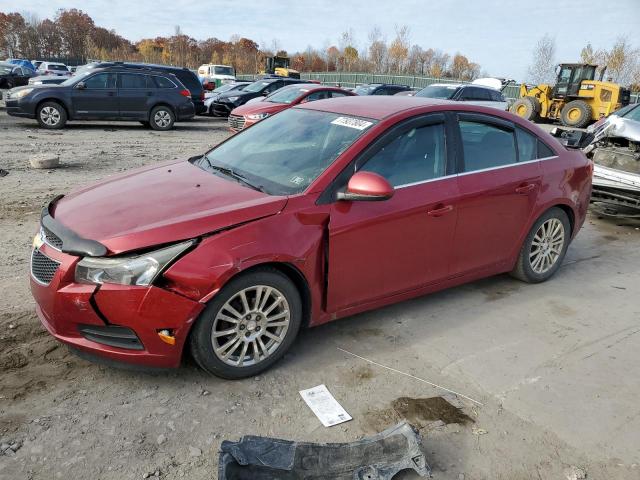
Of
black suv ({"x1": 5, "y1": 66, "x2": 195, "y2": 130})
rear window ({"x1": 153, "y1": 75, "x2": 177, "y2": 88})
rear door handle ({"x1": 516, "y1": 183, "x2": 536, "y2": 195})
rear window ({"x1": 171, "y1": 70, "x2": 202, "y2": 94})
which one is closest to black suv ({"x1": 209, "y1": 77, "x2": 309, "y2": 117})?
rear window ({"x1": 171, "y1": 70, "x2": 202, "y2": 94})

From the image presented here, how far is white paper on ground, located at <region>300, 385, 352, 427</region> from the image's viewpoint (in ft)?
9.68

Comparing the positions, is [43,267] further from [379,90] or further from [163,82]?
[379,90]

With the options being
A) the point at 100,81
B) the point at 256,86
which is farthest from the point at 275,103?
the point at 256,86

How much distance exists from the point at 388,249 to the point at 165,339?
5.21ft

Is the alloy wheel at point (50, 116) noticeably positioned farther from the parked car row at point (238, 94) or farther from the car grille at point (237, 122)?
the car grille at point (237, 122)

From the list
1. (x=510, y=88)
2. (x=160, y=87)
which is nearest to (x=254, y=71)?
(x=510, y=88)

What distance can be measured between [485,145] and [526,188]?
0.54m

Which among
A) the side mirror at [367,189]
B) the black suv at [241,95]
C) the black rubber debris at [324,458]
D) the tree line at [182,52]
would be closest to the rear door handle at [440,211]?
the side mirror at [367,189]

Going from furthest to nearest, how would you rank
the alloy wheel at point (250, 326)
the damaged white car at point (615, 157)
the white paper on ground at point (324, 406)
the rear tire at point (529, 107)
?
the rear tire at point (529, 107), the damaged white car at point (615, 157), the alloy wheel at point (250, 326), the white paper on ground at point (324, 406)

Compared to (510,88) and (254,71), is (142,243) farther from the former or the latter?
(254,71)

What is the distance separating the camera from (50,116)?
13648mm

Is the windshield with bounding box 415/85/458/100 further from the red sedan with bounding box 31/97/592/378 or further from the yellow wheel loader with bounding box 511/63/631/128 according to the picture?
the red sedan with bounding box 31/97/592/378

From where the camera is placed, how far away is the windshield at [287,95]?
14344 mm

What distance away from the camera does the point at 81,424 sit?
2.79 m
